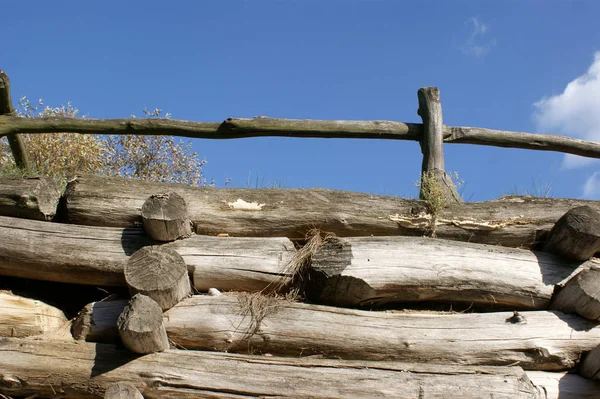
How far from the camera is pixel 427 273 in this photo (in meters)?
5.26

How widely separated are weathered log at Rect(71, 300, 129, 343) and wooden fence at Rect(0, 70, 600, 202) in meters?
1.90

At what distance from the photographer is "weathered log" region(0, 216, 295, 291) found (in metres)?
5.16

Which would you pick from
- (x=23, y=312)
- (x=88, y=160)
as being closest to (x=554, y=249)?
(x=23, y=312)

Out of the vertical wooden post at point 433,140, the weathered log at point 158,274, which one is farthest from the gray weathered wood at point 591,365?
the weathered log at point 158,274

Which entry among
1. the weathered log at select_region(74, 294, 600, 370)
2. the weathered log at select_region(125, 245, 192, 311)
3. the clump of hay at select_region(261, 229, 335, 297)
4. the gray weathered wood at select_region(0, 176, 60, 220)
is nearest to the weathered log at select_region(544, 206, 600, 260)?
the weathered log at select_region(74, 294, 600, 370)

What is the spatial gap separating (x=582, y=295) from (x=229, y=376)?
283cm

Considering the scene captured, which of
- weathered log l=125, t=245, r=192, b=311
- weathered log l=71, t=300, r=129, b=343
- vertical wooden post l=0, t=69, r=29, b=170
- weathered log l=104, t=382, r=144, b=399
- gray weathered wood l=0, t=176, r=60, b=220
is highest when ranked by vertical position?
vertical wooden post l=0, t=69, r=29, b=170

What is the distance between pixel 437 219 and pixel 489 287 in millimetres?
777

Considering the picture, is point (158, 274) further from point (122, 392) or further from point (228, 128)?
point (228, 128)

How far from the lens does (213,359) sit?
15.1 feet

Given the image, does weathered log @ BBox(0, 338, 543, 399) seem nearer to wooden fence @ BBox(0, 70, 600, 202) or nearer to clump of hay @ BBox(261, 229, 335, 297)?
clump of hay @ BBox(261, 229, 335, 297)

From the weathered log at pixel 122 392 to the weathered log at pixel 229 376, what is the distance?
0.46 ft

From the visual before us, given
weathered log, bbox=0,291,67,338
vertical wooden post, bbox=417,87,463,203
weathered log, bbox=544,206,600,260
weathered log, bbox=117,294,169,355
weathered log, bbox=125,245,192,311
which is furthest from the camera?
vertical wooden post, bbox=417,87,463,203

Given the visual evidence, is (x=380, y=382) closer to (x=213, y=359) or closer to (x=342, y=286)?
(x=342, y=286)
